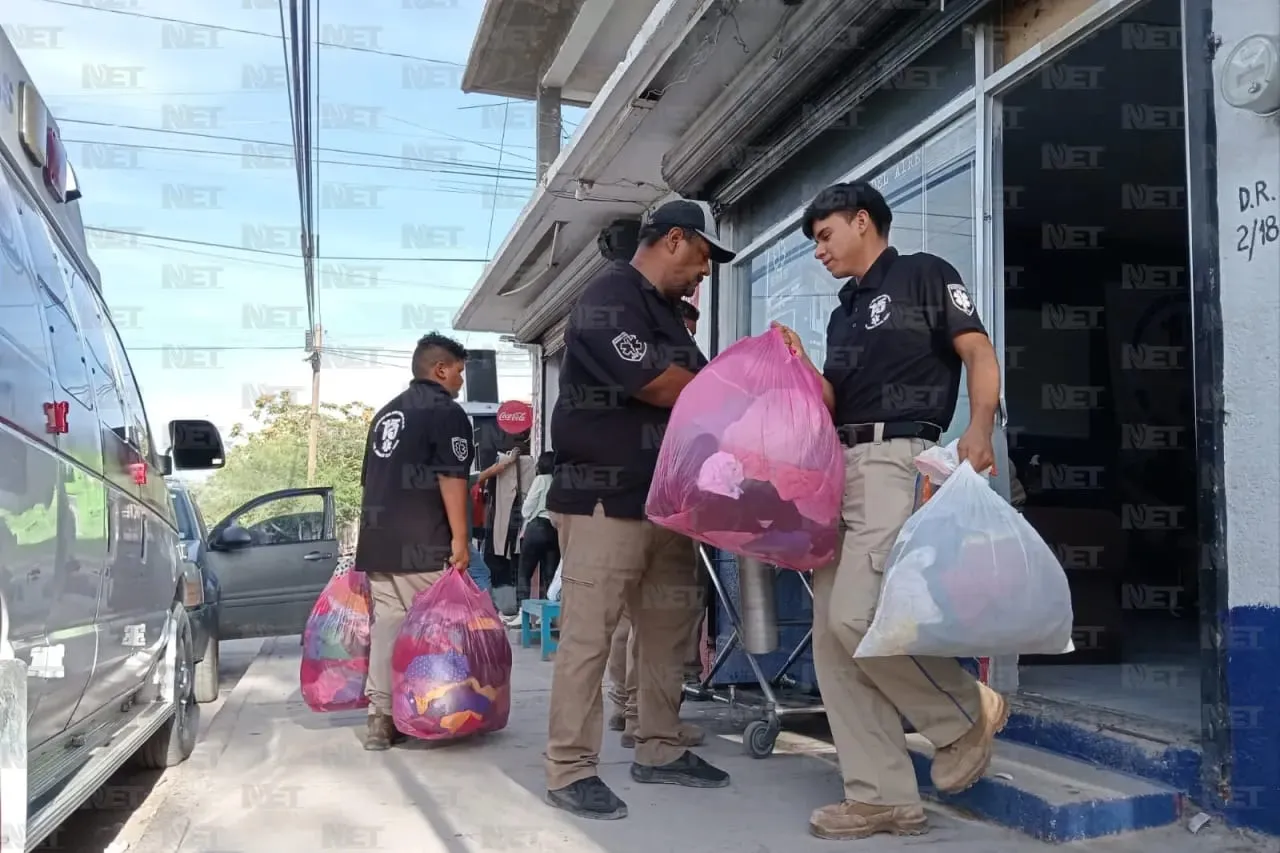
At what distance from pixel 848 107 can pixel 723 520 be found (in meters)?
2.81

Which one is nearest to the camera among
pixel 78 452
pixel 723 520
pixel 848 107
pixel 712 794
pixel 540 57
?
pixel 78 452

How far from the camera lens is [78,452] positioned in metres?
2.84

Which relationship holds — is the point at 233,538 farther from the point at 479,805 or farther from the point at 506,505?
the point at 479,805

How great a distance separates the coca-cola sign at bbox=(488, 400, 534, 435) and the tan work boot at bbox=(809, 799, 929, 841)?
908cm

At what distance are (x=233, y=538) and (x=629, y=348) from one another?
6098mm

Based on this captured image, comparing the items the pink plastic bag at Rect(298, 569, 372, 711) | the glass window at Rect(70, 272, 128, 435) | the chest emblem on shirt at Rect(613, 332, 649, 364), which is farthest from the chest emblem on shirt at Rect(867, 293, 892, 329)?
the pink plastic bag at Rect(298, 569, 372, 711)

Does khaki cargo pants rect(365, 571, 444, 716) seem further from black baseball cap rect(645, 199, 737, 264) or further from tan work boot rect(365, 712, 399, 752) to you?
black baseball cap rect(645, 199, 737, 264)

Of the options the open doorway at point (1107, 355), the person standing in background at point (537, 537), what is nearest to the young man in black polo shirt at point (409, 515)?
the open doorway at point (1107, 355)

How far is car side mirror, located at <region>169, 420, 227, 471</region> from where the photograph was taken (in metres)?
5.30

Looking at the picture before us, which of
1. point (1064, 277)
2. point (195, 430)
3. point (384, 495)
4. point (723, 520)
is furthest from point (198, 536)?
point (1064, 277)

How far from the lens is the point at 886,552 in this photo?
9.78 feet

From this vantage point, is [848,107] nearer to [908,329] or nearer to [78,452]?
[908,329]

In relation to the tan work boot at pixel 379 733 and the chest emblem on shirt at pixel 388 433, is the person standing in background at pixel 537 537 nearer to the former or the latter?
the chest emblem on shirt at pixel 388 433

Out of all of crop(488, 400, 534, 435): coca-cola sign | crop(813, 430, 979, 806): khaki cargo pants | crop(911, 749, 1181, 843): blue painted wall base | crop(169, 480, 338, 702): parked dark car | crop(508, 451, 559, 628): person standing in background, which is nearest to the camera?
crop(911, 749, 1181, 843): blue painted wall base
